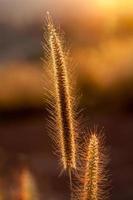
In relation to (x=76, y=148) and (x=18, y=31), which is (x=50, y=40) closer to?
(x=76, y=148)

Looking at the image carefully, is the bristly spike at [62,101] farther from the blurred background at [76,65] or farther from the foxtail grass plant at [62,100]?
the blurred background at [76,65]

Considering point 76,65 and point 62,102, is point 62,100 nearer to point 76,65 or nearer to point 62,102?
point 62,102

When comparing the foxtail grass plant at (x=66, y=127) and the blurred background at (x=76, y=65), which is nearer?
the foxtail grass plant at (x=66, y=127)

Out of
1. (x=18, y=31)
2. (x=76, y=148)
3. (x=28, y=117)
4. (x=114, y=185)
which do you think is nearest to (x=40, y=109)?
(x=28, y=117)

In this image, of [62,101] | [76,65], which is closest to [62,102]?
[62,101]

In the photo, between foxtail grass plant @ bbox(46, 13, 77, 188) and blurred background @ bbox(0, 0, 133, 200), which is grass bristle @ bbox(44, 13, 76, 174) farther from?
blurred background @ bbox(0, 0, 133, 200)

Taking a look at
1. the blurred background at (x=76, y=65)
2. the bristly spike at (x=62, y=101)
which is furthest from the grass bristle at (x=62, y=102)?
the blurred background at (x=76, y=65)

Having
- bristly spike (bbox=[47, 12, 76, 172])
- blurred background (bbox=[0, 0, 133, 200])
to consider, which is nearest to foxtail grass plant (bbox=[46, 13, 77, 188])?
bristly spike (bbox=[47, 12, 76, 172])

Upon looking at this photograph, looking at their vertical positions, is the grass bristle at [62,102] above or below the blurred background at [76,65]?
below
